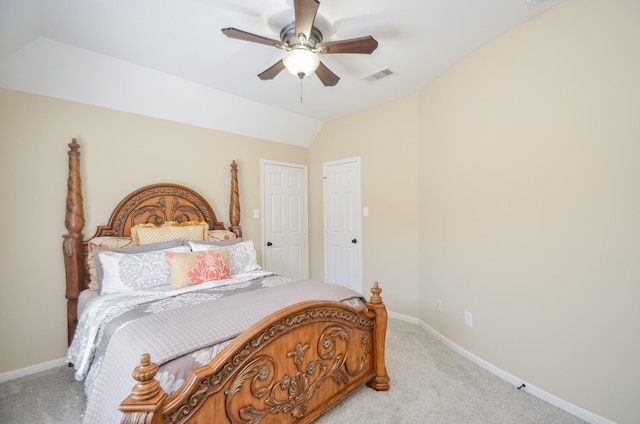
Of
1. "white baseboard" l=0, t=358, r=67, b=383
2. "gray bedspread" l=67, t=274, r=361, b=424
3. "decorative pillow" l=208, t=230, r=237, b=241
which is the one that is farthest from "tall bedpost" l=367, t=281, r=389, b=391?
"white baseboard" l=0, t=358, r=67, b=383

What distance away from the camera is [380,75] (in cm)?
276

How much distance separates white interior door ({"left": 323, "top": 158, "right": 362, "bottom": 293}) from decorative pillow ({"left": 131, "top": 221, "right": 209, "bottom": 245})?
182cm

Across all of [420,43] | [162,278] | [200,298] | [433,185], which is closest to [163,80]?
[162,278]

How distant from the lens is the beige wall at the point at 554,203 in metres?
1.52

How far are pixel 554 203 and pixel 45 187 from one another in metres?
3.94

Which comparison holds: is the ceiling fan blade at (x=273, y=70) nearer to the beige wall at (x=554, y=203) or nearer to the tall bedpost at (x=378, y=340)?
the beige wall at (x=554, y=203)

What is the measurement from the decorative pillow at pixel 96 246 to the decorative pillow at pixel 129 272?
0.74ft

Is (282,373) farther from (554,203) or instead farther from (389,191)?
(389,191)

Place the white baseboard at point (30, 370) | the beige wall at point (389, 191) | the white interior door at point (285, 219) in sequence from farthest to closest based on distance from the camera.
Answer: the white interior door at point (285, 219), the beige wall at point (389, 191), the white baseboard at point (30, 370)

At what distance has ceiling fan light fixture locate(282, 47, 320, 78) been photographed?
1.79 m

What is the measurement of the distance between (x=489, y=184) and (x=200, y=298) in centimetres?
243

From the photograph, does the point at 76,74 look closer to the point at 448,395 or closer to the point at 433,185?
the point at 433,185

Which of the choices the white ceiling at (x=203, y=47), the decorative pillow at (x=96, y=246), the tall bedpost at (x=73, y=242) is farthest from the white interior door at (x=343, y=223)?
the tall bedpost at (x=73, y=242)

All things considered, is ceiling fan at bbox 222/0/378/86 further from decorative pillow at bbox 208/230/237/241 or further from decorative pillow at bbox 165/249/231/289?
decorative pillow at bbox 208/230/237/241
